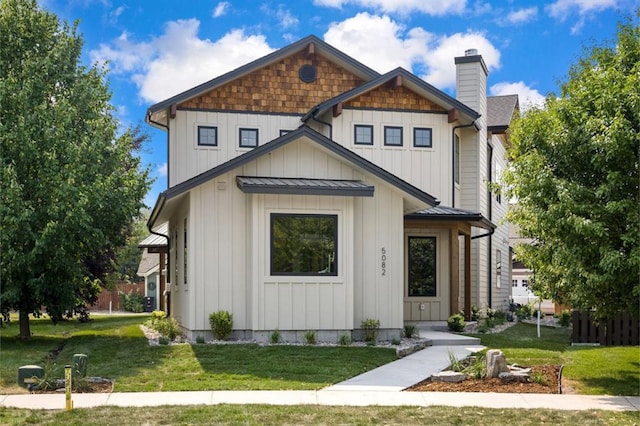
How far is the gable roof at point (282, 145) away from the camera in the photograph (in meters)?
14.9

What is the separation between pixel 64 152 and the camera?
58.4 feet

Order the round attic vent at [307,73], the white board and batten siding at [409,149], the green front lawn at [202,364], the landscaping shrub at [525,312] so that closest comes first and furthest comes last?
the green front lawn at [202,364], the white board and batten siding at [409,149], the round attic vent at [307,73], the landscaping shrub at [525,312]

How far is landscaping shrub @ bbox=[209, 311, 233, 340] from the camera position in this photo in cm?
1511

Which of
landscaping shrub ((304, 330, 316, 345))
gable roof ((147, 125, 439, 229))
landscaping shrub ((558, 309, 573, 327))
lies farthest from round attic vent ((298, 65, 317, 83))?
landscaping shrub ((558, 309, 573, 327))

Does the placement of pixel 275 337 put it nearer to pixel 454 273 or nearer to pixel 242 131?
pixel 454 273

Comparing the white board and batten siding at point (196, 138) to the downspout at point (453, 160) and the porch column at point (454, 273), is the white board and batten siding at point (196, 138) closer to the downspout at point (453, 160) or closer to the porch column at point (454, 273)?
the downspout at point (453, 160)

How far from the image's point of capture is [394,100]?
20.8 metres

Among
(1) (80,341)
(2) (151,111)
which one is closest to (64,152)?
(2) (151,111)

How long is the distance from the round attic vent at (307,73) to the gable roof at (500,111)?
24.0 ft

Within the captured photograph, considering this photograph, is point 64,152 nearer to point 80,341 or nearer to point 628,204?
point 80,341

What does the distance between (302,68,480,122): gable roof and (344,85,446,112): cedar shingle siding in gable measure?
6.2 inches

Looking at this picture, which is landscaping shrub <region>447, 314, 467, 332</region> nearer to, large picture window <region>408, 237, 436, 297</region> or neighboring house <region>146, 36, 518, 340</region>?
neighboring house <region>146, 36, 518, 340</region>

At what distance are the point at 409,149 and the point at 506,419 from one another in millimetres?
12389

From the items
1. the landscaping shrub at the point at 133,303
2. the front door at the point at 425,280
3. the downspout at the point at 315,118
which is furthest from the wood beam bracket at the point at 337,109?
the landscaping shrub at the point at 133,303
